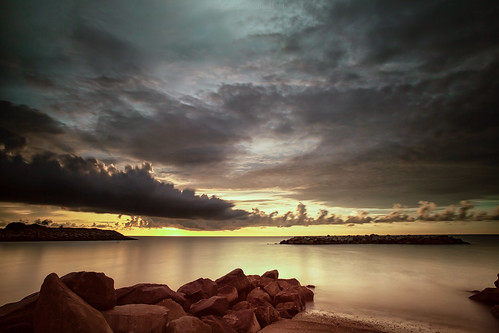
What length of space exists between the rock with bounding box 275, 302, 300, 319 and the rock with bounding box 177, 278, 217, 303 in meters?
2.75

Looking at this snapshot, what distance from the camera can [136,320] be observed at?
6402 mm

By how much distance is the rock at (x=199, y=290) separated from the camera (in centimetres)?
998

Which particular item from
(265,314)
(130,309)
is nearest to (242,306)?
(265,314)

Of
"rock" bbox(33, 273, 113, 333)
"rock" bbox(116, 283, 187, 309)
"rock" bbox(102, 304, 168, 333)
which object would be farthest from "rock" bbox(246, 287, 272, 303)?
"rock" bbox(33, 273, 113, 333)

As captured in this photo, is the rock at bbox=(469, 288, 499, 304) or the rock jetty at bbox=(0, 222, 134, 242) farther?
the rock jetty at bbox=(0, 222, 134, 242)

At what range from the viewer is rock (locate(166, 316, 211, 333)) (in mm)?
6309

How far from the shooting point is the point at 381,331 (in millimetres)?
8641

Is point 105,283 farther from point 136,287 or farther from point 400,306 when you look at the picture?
point 400,306

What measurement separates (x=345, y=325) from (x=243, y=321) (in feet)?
12.8

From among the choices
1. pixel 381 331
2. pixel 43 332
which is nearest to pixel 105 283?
pixel 43 332

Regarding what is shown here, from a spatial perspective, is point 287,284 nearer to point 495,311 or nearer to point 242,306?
point 242,306

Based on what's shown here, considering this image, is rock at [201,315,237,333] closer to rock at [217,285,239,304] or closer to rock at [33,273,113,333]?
rock at [217,285,239,304]

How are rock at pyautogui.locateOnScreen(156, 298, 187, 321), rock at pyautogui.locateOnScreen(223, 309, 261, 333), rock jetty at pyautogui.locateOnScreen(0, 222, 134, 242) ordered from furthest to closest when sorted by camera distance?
rock jetty at pyautogui.locateOnScreen(0, 222, 134, 242)
rock at pyautogui.locateOnScreen(223, 309, 261, 333)
rock at pyautogui.locateOnScreen(156, 298, 187, 321)

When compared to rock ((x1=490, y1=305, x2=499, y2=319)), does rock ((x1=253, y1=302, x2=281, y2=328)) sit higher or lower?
higher
